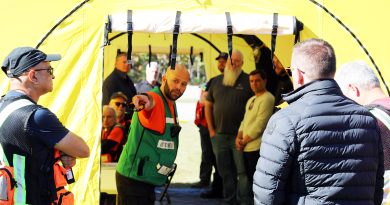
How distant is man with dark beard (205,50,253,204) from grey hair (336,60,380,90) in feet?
12.7

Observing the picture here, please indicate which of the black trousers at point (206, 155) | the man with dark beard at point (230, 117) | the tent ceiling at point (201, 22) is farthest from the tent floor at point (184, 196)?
the tent ceiling at point (201, 22)

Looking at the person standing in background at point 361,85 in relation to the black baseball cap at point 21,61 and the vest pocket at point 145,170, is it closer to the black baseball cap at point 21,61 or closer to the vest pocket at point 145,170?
the black baseball cap at point 21,61

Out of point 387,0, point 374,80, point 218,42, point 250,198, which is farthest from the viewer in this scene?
point 218,42

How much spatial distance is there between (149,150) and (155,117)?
290 mm

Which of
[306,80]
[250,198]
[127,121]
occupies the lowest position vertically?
[250,198]

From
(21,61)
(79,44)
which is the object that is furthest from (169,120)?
(21,61)

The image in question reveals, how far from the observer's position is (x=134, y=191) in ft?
17.8

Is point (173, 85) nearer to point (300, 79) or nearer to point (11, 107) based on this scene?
point (11, 107)

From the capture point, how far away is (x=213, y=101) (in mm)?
8375

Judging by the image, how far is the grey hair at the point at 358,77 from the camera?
13.0ft

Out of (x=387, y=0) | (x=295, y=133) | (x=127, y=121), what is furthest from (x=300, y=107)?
(x=127, y=121)

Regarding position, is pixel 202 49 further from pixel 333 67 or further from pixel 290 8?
pixel 333 67

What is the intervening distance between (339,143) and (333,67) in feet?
1.23

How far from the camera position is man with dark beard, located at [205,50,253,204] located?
7.94 meters
